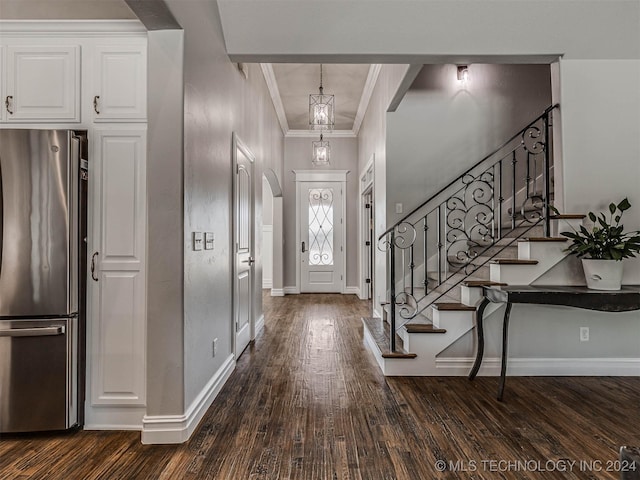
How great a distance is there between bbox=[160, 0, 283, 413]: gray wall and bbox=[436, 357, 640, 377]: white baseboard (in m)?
1.85

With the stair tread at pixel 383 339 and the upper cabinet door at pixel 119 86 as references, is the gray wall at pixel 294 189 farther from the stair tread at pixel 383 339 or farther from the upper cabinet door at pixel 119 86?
the upper cabinet door at pixel 119 86

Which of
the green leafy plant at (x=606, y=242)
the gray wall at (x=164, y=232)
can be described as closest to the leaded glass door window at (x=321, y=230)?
the green leafy plant at (x=606, y=242)

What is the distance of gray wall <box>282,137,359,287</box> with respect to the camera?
7.32 m

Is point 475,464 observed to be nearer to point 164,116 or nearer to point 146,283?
point 146,283

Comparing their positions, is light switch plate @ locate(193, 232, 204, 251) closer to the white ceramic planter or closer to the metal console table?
the metal console table

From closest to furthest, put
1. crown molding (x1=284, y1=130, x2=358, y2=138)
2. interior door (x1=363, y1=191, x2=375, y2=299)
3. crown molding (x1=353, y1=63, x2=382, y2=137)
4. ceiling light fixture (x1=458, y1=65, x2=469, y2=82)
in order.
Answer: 1. ceiling light fixture (x1=458, y1=65, x2=469, y2=82)
2. crown molding (x1=353, y1=63, x2=382, y2=137)
3. interior door (x1=363, y1=191, x2=375, y2=299)
4. crown molding (x1=284, y1=130, x2=358, y2=138)

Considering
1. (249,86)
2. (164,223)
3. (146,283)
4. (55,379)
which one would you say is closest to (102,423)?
(55,379)

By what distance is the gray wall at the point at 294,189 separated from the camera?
288 inches

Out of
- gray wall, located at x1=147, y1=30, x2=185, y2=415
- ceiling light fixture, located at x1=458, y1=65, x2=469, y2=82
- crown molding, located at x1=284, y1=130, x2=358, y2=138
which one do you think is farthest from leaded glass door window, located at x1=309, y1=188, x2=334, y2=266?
gray wall, located at x1=147, y1=30, x2=185, y2=415

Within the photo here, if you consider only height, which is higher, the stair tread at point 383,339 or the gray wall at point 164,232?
the gray wall at point 164,232

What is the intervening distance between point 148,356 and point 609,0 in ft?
13.2

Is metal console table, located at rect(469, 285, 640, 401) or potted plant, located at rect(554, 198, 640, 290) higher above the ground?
potted plant, located at rect(554, 198, 640, 290)

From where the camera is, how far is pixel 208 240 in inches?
94.9

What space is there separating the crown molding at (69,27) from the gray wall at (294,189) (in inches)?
205
